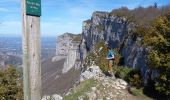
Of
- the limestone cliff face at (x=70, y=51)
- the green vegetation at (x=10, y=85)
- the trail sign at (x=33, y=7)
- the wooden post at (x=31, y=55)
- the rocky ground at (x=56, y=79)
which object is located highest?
the trail sign at (x=33, y=7)

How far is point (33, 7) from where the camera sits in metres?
4.63

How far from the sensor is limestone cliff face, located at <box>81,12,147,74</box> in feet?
98.6

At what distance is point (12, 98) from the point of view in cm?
3234

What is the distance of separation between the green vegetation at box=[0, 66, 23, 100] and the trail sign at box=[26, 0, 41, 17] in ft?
86.6

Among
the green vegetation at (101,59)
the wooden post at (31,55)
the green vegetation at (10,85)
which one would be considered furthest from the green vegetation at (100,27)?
the wooden post at (31,55)

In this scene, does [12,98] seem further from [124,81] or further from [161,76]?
[161,76]

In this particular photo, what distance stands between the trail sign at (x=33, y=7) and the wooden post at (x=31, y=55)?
48 millimetres

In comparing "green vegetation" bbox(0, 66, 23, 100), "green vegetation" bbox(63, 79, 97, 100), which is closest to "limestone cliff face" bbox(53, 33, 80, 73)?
"green vegetation" bbox(0, 66, 23, 100)

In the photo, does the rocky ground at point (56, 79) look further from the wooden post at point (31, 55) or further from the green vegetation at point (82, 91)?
the wooden post at point (31, 55)

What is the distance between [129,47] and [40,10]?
112ft

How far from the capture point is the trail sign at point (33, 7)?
4.56 metres

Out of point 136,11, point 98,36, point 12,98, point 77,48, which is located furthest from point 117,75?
point 77,48

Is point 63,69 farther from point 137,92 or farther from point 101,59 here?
point 137,92

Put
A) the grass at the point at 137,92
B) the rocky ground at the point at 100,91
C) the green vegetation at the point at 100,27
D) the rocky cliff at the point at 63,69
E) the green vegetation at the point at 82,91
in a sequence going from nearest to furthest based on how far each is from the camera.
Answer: the green vegetation at the point at 82,91 → the rocky ground at the point at 100,91 → the grass at the point at 137,92 → the green vegetation at the point at 100,27 → the rocky cliff at the point at 63,69
